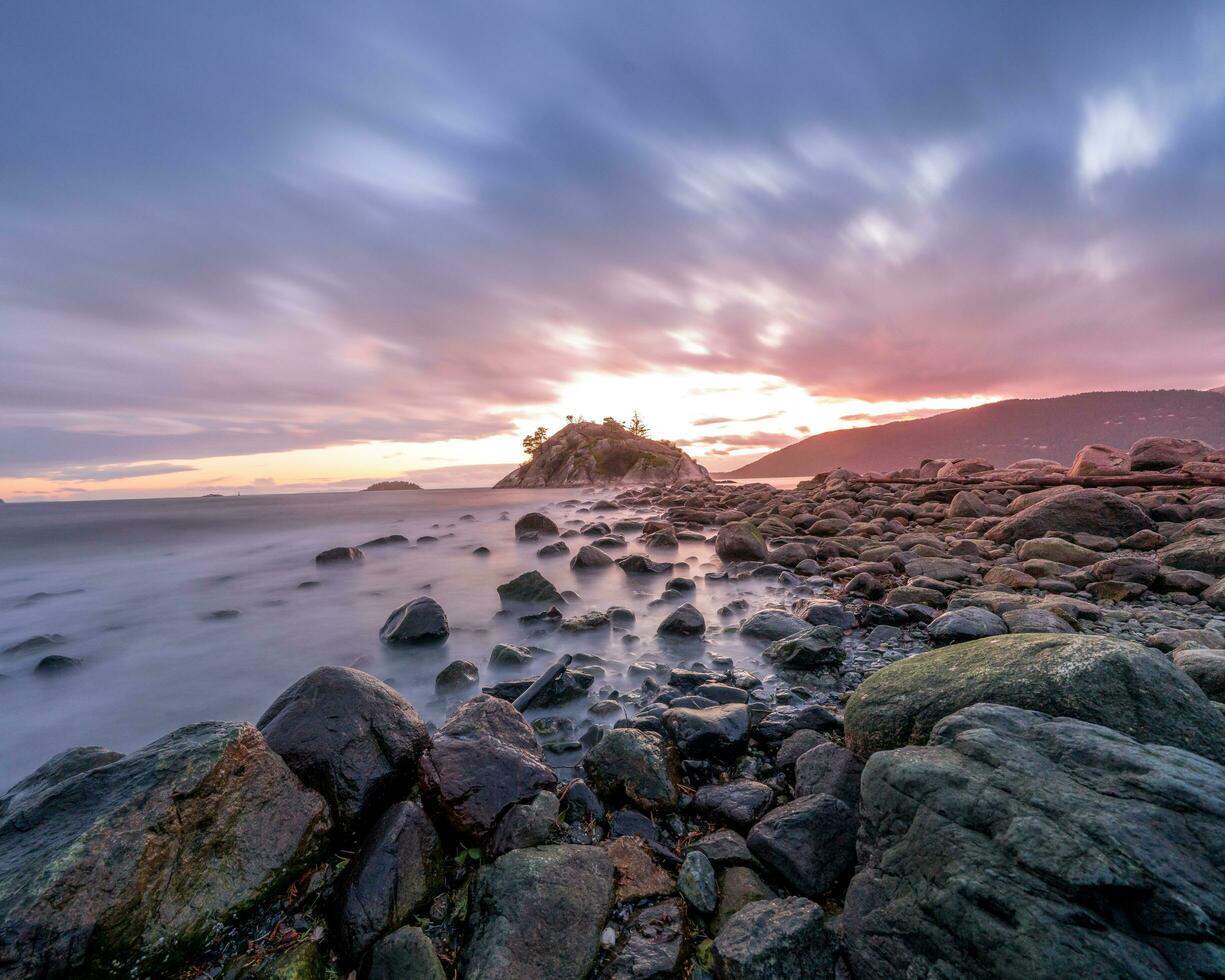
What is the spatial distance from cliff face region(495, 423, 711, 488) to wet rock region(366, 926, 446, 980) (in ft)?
229

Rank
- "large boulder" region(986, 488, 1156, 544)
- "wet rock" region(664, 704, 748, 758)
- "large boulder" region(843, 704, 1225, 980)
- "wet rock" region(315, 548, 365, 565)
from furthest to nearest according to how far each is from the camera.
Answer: "wet rock" region(315, 548, 365, 565)
"large boulder" region(986, 488, 1156, 544)
"wet rock" region(664, 704, 748, 758)
"large boulder" region(843, 704, 1225, 980)

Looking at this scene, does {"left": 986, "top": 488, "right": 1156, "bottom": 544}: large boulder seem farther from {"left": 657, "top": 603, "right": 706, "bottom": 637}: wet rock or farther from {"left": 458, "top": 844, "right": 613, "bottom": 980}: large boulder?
{"left": 458, "top": 844, "right": 613, "bottom": 980}: large boulder

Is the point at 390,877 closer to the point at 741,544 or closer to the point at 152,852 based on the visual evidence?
the point at 152,852

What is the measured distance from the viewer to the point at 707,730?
392cm

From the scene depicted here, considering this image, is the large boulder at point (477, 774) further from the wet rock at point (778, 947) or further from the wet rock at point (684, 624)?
the wet rock at point (684, 624)

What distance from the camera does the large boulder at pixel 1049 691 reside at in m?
2.66

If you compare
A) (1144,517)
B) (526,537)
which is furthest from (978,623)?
(526,537)

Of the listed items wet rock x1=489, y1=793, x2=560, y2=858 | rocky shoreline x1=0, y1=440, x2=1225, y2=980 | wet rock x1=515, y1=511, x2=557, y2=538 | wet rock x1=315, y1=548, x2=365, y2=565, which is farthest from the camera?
wet rock x1=515, y1=511, x2=557, y2=538

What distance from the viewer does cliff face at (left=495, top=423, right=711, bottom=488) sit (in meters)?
76.4

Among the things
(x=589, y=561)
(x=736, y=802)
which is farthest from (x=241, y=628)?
(x=736, y=802)

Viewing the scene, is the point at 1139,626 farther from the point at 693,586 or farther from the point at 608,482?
the point at 608,482

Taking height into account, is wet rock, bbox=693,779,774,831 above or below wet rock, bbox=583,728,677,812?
below

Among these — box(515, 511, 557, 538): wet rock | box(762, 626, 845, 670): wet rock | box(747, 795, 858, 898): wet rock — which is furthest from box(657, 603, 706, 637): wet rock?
box(515, 511, 557, 538): wet rock

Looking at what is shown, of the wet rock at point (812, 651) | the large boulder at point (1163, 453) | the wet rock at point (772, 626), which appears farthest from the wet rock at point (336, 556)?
the large boulder at point (1163, 453)
